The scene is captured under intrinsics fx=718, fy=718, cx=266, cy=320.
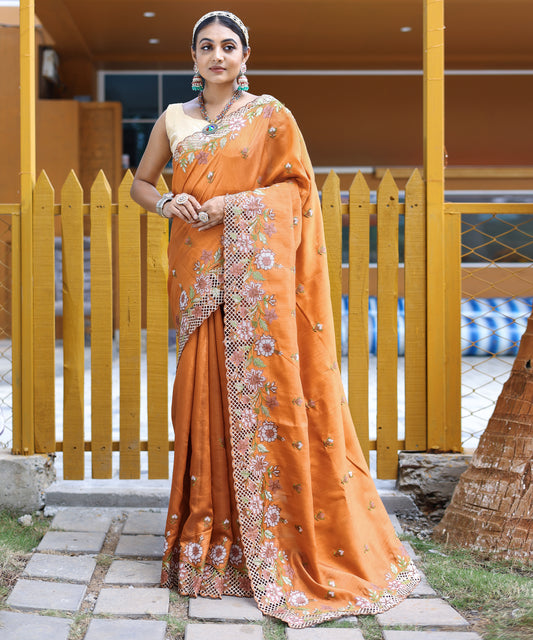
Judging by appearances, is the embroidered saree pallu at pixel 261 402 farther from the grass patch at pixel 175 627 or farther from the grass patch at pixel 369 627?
the grass patch at pixel 175 627

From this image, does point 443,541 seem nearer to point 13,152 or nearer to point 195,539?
point 195,539

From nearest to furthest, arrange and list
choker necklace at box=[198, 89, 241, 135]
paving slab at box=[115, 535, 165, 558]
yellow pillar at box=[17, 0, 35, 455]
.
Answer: choker necklace at box=[198, 89, 241, 135] < paving slab at box=[115, 535, 165, 558] < yellow pillar at box=[17, 0, 35, 455]

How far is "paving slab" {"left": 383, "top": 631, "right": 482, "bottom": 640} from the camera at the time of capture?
213 cm

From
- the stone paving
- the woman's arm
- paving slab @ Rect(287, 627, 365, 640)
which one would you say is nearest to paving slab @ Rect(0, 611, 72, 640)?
the stone paving

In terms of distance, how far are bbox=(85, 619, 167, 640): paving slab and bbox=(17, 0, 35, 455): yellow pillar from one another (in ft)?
4.30

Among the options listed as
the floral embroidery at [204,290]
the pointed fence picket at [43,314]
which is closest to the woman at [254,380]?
the floral embroidery at [204,290]

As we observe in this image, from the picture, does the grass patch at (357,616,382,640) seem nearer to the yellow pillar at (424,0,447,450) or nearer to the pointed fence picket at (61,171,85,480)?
the yellow pillar at (424,0,447,450)

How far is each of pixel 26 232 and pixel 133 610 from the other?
70.1 inches

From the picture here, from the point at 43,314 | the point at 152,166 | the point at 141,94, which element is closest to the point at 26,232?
the point at 43,314

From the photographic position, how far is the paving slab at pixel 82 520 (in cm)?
303

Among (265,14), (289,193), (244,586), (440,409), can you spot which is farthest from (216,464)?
(265,14)

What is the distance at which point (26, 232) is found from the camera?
327cm

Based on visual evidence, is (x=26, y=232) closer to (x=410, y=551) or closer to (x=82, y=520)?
(x=82, y=520)

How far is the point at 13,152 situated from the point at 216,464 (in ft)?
25.1
